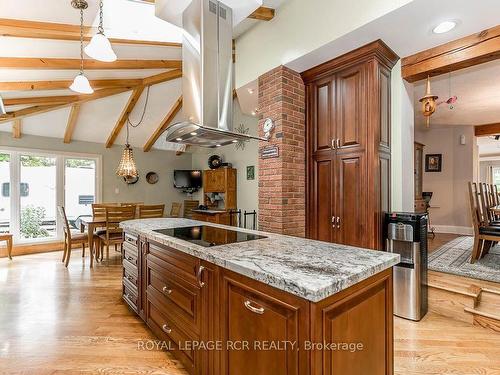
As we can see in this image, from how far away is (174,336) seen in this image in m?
1.97

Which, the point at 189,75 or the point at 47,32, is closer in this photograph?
the point at 189,75

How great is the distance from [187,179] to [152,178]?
0.92 meters

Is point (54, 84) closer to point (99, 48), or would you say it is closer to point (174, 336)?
point (99, 48)

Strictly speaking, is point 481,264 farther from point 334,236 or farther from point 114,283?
point 114,283

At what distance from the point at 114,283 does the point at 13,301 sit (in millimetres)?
1035

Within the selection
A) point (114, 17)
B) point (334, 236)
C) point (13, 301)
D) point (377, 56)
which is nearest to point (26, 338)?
point (13, 301)

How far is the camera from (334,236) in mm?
3109

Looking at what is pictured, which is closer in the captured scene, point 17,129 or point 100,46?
point 100,46

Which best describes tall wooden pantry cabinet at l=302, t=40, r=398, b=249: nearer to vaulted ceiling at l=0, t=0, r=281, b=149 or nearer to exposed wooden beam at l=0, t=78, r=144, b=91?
vaulted ceiling at l=0, t=0, r=281, b=149

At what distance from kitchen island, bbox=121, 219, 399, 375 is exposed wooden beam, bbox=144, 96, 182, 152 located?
14.5 ft

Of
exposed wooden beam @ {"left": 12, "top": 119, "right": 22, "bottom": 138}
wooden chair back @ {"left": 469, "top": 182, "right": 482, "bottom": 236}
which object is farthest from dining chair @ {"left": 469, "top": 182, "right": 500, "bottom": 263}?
exposed wooden beam @ {"left": 12, "top": 119, "right": 22, "bottom": 138}

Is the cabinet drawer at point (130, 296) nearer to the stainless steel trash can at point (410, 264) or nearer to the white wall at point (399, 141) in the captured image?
the stainless steel trash can at point (410, 264)

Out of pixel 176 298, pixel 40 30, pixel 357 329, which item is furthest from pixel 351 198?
pixel 40 30

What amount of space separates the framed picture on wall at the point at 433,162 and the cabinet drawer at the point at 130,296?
6.67 metres
